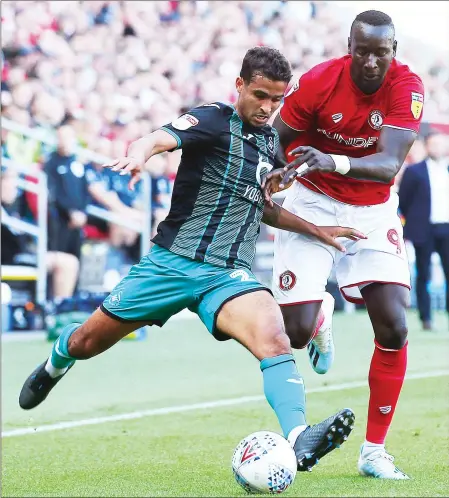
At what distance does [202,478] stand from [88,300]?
8311mm

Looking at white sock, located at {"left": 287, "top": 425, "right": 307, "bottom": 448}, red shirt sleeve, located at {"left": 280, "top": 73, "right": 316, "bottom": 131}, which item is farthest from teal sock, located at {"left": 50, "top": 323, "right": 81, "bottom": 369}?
white sock, located at {"left": 287, "top": 425, "right": 307, "bottom": 448}

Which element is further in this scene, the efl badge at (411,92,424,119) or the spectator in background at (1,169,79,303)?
the spectator in background at (1,169,79,303)

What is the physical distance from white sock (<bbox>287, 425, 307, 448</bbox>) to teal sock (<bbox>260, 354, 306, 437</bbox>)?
30 millimetres

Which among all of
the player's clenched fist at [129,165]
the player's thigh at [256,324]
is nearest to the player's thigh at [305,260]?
the player's thigh at [256,324]

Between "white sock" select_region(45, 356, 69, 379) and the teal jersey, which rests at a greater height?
the teal jersey

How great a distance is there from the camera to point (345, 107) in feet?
19.1

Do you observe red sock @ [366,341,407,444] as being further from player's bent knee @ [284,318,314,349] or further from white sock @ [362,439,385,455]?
player's bent knee @ [284,318,314,349]

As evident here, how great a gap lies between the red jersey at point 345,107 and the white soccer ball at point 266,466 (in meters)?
1.94

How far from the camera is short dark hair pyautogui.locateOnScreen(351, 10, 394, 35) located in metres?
5.52

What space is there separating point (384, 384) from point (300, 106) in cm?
→ 158

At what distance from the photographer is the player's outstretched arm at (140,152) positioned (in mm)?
4688

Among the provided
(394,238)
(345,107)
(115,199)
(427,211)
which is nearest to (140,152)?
(345,107)

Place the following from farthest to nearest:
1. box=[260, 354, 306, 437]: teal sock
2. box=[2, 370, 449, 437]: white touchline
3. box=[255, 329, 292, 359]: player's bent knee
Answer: box=[2, 370, 449, 437]: white touchline, box=[255, 329, 292, 359]: player's bent knee, box=[260, 354, 306, 437]: teal sock

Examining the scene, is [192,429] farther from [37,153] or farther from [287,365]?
[37,153]
